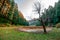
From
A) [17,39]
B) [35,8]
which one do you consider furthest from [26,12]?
[17,39]

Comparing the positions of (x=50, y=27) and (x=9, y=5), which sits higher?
(x=9, y=5)

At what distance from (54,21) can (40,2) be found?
917 mm

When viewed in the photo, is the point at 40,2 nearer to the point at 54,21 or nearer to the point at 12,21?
the point at 54,21

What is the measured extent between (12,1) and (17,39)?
216cm

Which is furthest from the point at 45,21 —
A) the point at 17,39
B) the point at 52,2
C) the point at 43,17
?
the point at 17,39

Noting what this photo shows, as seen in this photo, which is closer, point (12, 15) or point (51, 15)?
point (51, 15)

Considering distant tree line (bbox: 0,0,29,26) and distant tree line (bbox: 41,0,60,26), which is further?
distant tree line (bbox: 0,0,29,26)

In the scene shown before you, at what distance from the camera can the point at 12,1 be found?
22.2ft

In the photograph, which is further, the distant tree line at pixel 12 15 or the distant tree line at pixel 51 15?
the distant tree line at pixel 12 15

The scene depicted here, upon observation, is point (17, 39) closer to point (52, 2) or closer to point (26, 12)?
point (26, 12)

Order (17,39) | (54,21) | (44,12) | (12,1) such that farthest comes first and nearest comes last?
(12,1)
(54,21)
(44,12)
(17,39)

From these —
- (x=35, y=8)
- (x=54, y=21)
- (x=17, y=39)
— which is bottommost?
(x=17, y=39)

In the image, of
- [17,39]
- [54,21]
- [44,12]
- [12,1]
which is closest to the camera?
[17,39]

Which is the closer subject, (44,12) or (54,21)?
(44,12)
